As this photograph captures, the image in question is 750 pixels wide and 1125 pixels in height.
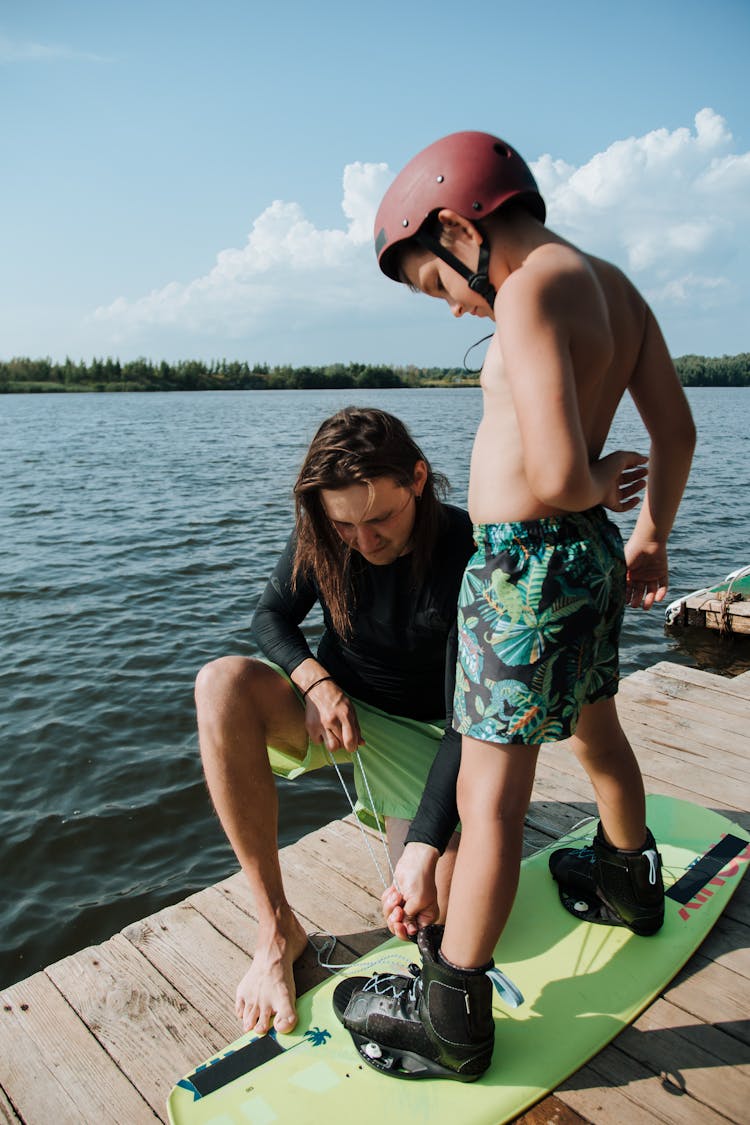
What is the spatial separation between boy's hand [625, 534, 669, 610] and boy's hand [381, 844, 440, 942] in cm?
87

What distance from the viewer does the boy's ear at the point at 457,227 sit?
1713mm

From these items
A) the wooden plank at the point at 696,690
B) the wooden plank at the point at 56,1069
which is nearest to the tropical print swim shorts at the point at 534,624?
the wooden plank at the point at 56,1069

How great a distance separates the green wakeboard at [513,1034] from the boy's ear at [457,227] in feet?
6.28

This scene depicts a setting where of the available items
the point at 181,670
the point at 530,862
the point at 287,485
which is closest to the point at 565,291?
the point at 530,862

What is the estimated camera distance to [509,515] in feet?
5.80

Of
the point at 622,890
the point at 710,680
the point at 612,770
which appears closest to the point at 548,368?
the point at 612,770

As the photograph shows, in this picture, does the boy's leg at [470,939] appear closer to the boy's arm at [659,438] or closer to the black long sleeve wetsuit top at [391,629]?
the black long sleeve wetsuit top at [391,629]

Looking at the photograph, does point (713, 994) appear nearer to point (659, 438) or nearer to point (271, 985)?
point (271, 985)

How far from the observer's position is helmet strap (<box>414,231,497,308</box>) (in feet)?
5.67

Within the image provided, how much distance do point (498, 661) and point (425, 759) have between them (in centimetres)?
84

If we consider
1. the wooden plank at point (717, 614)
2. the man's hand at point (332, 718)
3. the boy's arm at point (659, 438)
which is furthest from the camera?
the wooden plank at point (717, 614)

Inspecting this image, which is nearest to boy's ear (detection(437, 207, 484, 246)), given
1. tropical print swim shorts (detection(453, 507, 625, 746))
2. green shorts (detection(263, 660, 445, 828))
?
tropical print swim shorts (detection(453, 507, 625, 746))

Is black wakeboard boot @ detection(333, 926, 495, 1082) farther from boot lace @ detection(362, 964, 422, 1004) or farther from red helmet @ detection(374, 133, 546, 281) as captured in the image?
red helmet @ detection(374, 133, 546, 281)

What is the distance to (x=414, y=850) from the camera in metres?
1.99
